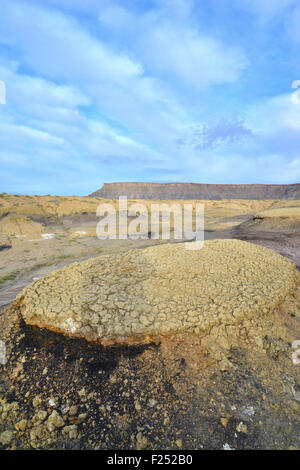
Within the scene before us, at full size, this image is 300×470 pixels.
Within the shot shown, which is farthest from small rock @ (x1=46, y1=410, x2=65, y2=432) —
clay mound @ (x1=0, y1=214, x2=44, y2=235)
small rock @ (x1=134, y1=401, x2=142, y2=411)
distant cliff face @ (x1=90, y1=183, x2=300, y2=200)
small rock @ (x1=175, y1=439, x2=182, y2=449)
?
distant cliff face @ (x1=90, y1=183, x2=300, y2=200)

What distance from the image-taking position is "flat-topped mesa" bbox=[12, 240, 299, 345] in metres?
3.13

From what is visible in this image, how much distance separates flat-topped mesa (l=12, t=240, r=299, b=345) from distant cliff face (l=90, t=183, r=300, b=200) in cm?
7614

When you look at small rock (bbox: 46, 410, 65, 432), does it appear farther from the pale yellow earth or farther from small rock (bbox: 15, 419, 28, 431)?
the pale yellow earth

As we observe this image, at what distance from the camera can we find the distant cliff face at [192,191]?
7438 centimetres

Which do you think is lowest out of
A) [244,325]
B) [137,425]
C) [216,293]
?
[137,425]

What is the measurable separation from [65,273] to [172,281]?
1.92 metres

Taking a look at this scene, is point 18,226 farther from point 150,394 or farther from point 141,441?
point 141,441

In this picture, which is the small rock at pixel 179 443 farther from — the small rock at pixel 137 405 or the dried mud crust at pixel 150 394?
the small rock at pixel 137 405

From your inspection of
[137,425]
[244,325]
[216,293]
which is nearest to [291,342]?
[244,325]

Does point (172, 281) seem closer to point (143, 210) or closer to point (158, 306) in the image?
point (158, 306)

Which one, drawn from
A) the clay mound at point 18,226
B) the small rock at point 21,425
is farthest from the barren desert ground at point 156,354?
the clay mound at point 18,226

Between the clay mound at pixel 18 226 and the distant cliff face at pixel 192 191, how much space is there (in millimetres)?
63675

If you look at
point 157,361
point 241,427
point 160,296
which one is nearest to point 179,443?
point 241,427

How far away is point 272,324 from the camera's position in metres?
3.27
